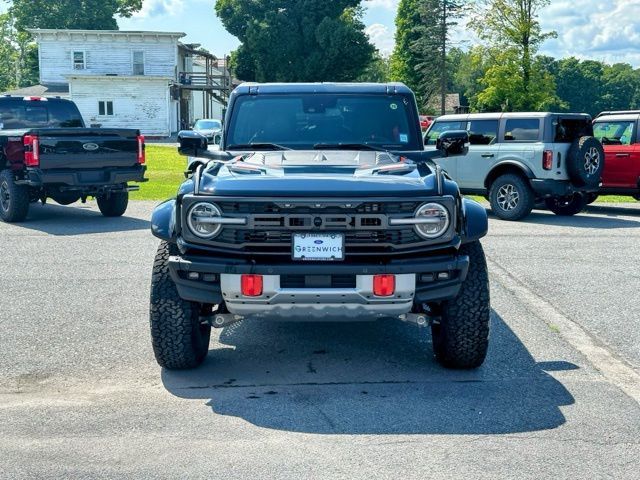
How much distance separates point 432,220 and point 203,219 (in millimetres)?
1339

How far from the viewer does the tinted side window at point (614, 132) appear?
49.8 feet

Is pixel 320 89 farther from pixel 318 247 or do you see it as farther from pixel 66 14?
pixel 66 14

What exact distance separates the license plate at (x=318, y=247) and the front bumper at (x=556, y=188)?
951 centimetres

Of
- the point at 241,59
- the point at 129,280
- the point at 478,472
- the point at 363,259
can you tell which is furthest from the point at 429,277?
the point at 241,59

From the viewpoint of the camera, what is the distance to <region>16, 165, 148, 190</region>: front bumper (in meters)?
12.5

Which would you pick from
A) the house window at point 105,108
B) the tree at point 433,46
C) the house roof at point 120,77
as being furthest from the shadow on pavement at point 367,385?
the tree at point 433,46

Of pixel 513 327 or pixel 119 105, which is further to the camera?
pixel 119 105

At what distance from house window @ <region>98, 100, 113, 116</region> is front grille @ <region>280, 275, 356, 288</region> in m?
48.4

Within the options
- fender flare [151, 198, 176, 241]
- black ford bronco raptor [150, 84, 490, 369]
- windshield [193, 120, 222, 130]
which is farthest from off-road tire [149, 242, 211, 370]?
windshield [193, 120, 222, 130]

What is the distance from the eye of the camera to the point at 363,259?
4941mm

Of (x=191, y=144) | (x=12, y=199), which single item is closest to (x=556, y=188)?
(x=12, y=199)

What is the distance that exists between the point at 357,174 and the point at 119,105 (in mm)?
47991

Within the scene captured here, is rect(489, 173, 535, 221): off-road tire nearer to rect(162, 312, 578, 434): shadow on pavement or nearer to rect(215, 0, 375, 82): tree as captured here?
rect(162, 312, 578, 434): shadow on pavement

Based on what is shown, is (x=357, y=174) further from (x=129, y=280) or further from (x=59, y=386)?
(x=129, y=280)
